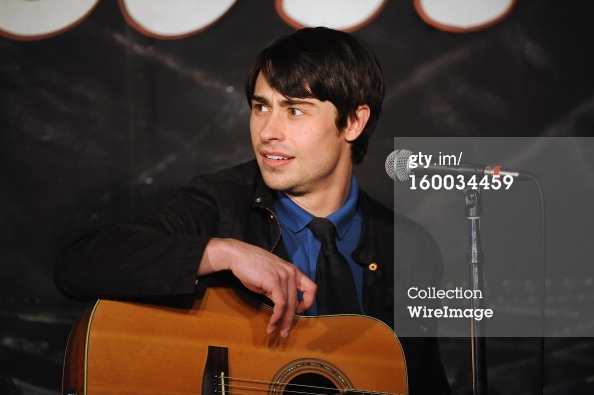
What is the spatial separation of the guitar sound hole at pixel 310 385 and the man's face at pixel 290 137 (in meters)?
0.77

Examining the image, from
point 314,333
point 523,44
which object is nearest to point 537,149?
point 523,44

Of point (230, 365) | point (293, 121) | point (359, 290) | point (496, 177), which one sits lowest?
point (230, 365)

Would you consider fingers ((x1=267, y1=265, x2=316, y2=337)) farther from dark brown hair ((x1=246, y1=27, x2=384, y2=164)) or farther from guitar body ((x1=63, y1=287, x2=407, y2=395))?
dark brown hair ((x1=246, y1=27, x2=384, y2=164))

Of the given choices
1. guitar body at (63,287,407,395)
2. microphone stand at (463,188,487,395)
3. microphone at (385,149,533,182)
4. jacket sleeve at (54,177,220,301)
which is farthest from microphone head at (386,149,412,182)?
jacket sleeve at (54,177,220,301)

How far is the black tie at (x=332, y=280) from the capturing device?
286 cm

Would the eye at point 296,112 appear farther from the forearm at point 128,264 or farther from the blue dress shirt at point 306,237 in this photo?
the forearm at point 128,264

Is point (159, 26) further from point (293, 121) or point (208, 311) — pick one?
point (208, 311)

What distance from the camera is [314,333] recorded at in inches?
96.7

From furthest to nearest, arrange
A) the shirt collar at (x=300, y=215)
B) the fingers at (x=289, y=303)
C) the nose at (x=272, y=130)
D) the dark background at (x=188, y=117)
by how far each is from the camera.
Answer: the dark background at (x=188, y=117)
the shirt collar at (x=300, y=215)
the nose at (x=272, y=130)
the fingers at (x=289, y=303)

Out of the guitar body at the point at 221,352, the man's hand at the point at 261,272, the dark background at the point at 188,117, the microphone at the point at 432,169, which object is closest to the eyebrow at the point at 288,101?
the microphone at the point at 432,169

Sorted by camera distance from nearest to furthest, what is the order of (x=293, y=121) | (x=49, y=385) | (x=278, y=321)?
(x=278, y=321) → (x=293, y=121) → (x=49, y=385)

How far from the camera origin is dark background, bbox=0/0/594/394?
3381 millimetres

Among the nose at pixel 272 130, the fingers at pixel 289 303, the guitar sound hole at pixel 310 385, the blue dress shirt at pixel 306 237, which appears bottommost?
the guitar sound hole at pixel 310 385

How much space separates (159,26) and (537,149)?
1.83m
